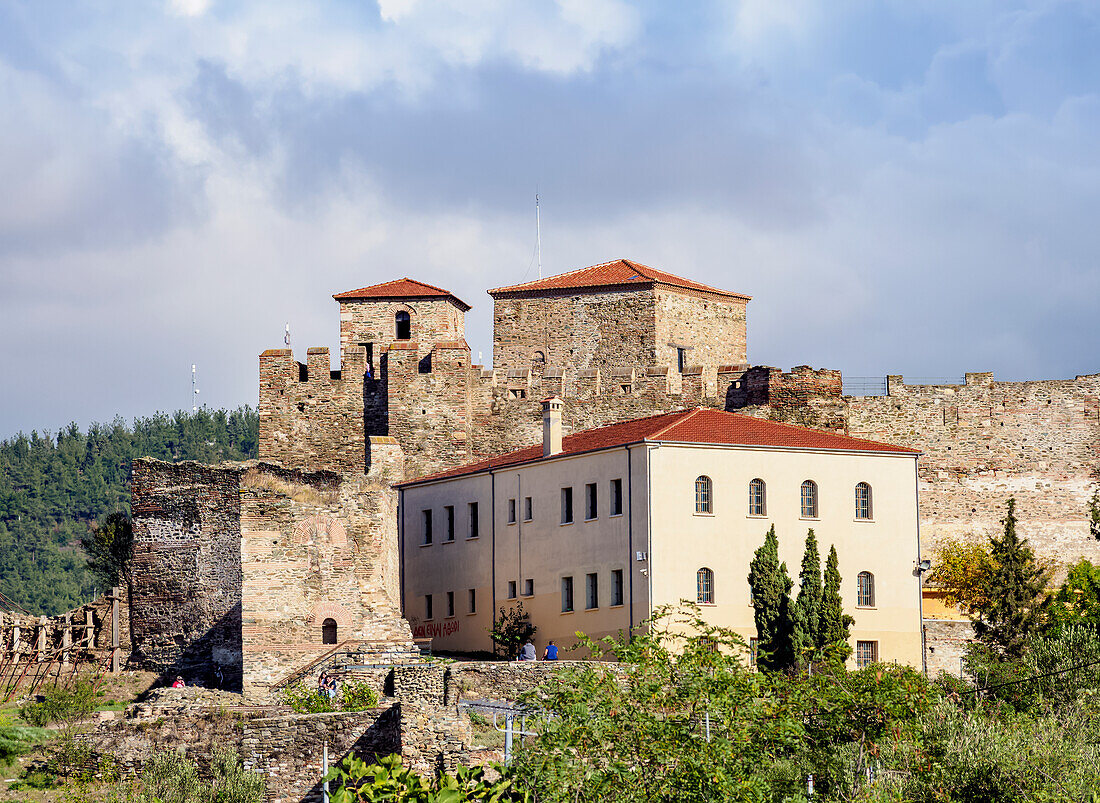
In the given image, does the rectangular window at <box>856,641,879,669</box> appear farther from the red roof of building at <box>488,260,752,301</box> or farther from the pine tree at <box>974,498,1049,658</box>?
the red roof of building at <box>488,260,752,301</box>

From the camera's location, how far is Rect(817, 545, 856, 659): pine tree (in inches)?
1837

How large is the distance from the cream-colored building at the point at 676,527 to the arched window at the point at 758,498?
0.12ft

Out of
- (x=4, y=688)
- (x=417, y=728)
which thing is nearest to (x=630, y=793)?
(x=417, y=728)

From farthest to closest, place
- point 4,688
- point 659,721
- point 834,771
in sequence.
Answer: point 4,688
point 834,771
point 659,721

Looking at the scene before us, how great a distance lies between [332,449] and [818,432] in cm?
1686

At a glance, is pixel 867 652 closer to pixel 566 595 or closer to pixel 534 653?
pixel 566 595

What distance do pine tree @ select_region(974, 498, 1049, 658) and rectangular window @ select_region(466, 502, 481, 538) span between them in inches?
547

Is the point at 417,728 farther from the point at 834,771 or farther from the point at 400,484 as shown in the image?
the point at 400,484

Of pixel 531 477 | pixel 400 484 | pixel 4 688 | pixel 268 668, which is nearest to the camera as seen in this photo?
pixel 268 668

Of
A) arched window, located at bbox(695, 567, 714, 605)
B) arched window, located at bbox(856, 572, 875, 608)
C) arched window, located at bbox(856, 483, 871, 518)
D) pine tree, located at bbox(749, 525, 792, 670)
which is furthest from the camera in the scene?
arched window, located at bbox(856, 483, 871, 518)

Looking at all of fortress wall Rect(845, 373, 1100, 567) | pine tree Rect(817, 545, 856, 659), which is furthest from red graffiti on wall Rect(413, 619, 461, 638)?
fortress wall Rect(845, 373, 1100, 567)

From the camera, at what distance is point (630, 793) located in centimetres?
3100

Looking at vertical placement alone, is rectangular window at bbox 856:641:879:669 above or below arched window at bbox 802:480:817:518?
below

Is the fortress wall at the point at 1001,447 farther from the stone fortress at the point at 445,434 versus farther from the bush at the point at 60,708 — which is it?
the bush at the point at 60,708
